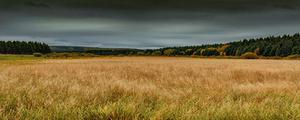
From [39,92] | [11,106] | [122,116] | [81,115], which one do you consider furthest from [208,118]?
[39,92]

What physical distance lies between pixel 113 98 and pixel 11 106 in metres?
1.88

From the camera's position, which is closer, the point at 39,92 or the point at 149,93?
the point at 39,92

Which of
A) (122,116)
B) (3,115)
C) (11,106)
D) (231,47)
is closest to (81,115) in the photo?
(122,116)

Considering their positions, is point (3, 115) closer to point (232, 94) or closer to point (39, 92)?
point (39, 92)

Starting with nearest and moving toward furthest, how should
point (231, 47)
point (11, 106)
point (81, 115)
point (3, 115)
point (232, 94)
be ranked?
1. point (3, 115)
2. point (81, 115)
3. point (11, 106)
4. point (232, 94)
5. point (231, 47)

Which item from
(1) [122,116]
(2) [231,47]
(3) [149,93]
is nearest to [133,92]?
(3) [149,93]

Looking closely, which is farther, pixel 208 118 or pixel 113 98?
pixel 113 98

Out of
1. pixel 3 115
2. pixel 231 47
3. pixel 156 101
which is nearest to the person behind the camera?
pixel 3 115

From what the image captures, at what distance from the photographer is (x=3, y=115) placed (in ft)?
14.2

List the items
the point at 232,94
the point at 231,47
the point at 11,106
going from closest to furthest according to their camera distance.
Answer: the point at 11,106 < the point at 232,94 < the point at 231,47

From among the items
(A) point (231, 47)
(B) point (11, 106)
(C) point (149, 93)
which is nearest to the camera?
(B) point (11, 106)

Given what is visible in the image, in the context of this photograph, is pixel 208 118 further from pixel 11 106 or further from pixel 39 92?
pixel 39 92

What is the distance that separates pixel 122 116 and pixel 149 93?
2.33 m

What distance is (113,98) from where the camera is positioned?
256 inches
